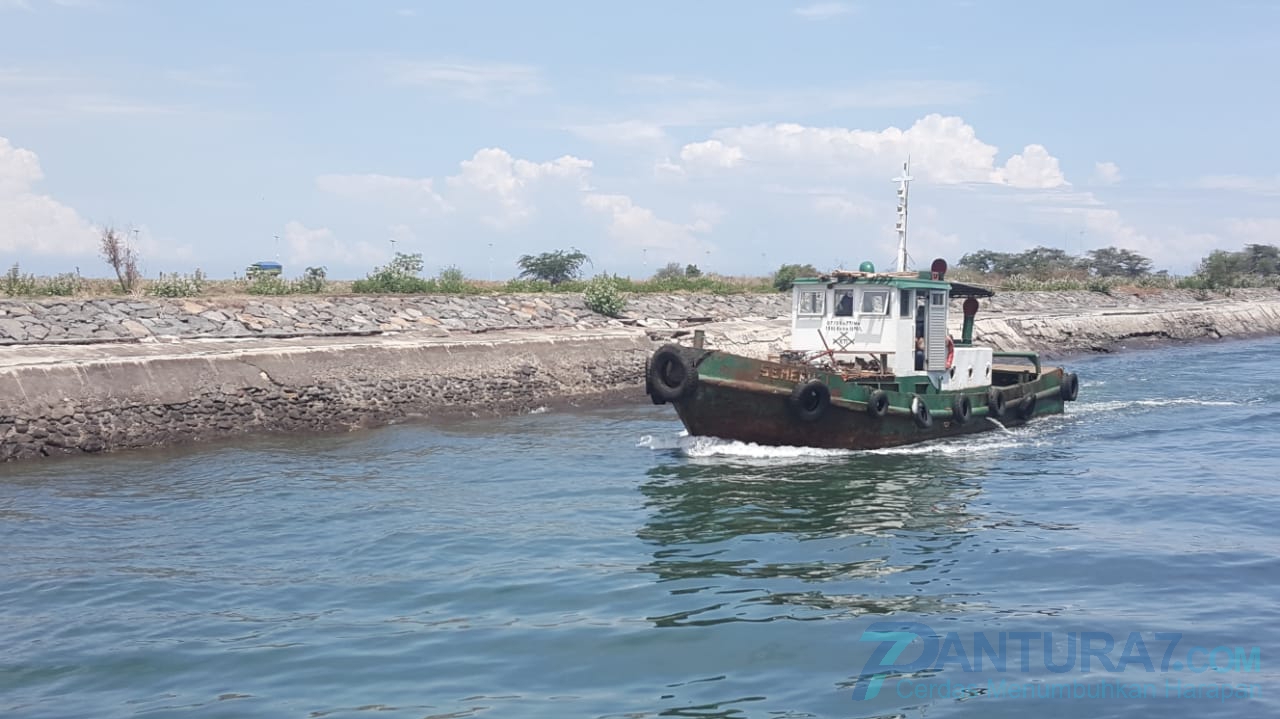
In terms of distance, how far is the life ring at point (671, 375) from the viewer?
669 inches

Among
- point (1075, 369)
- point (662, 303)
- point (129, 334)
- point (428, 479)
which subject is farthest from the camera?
point (662, 303)

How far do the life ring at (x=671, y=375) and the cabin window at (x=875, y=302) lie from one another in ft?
11.5

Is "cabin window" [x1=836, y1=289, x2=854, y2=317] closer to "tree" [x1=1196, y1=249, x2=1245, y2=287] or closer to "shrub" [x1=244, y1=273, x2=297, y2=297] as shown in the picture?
"shrub" [x1=244, y1=273, x2=297, y2=297]

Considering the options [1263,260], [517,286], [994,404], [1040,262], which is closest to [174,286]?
[517,286]

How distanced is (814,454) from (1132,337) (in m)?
29.8

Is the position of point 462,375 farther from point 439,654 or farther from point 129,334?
point 439,654

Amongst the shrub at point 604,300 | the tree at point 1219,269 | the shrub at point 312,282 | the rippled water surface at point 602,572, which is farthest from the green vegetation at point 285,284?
the tree at point 1219,269

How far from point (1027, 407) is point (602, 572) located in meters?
13.3

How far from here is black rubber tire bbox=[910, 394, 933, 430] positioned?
18375mm

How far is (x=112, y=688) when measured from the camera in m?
8.41

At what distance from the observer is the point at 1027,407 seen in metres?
21.8

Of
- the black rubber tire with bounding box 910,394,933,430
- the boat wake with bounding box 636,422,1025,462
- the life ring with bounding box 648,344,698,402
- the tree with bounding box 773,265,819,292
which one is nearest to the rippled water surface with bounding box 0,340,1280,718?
the boat wake with bounding box 636,422,1025,462

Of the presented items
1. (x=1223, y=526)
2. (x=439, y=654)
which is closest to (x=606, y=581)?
(x=439, y=654)

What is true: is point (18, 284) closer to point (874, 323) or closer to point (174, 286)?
point (174, 286)
